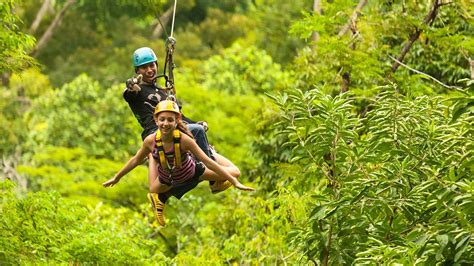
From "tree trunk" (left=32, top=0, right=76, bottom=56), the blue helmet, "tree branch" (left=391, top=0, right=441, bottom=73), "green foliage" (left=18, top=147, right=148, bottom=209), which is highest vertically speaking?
the blue helmet

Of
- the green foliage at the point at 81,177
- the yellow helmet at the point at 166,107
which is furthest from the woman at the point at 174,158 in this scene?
the green foliage at the point at 81,177

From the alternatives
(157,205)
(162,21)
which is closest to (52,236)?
(157,205)

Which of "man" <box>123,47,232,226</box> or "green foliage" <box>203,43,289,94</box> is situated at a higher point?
"man" <box>123,47,232,226</box>

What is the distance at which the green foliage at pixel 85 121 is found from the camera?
26.4m

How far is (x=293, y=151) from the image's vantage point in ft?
31.1

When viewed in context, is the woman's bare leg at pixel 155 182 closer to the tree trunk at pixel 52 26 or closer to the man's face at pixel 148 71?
the man's face at pixel 148 71

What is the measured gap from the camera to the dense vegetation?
28.3 feet

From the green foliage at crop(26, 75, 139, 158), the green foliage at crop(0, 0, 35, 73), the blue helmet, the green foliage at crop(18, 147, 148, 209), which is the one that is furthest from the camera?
the green foliage at crop(26, 75, 139, 158)

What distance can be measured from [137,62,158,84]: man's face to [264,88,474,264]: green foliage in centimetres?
106

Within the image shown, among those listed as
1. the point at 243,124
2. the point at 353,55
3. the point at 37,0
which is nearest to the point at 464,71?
the point at 353,55

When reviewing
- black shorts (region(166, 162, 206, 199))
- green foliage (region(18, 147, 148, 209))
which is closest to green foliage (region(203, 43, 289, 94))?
green foliage (region(18, 147, 148, 209))

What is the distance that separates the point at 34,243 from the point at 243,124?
11.6 meters

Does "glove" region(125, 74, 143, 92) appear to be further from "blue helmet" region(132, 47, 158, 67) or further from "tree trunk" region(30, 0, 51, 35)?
"tree trunk" region(30, 0, 51, 35)

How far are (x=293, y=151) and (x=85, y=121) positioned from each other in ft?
59.3
